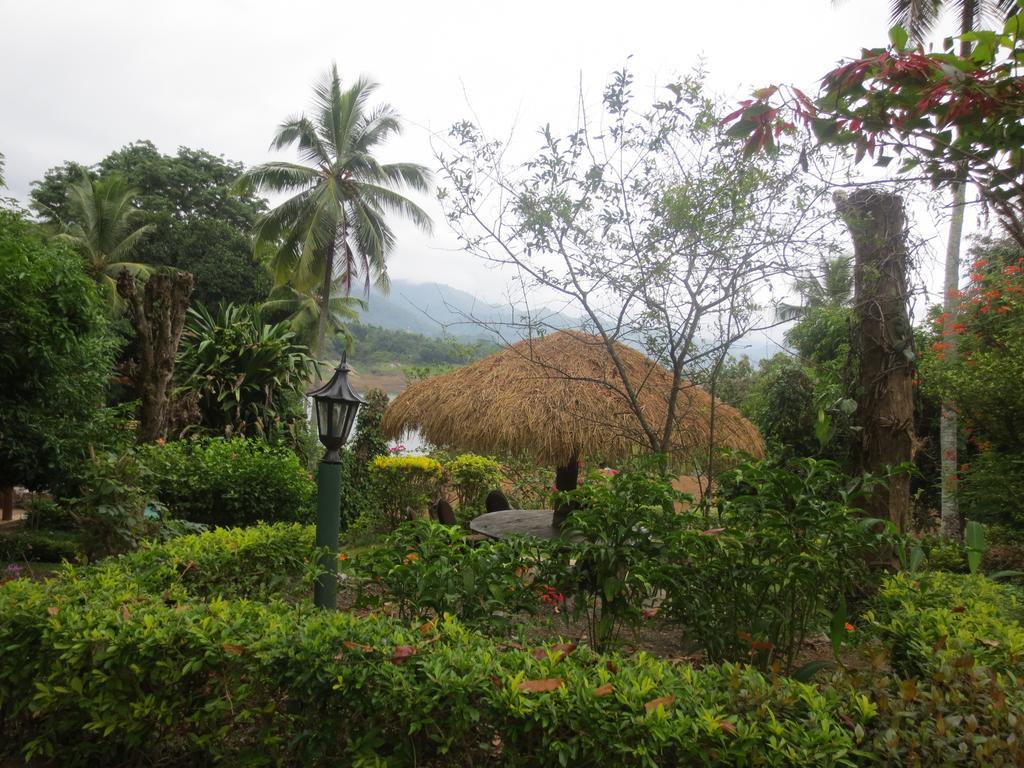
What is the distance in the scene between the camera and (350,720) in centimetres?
243

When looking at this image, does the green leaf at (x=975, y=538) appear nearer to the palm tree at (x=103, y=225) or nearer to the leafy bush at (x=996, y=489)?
the leafy bush at (x=996, y=489)

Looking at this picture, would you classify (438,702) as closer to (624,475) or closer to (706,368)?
(624,475)

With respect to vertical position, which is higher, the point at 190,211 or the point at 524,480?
the point at 190,211

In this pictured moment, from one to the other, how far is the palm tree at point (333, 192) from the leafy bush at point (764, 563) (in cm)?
1882

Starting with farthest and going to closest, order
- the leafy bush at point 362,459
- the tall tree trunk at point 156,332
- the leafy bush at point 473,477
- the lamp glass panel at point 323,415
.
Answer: the leafy bush at point 473,477, the leafy bush at point 362,459, the tall tree trunk at point 156,332, the lamp glass panel at point 323,415

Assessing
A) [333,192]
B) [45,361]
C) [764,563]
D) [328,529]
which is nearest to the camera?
[764,563]

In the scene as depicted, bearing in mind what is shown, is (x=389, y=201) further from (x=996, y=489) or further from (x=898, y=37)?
(x=898, y=37)

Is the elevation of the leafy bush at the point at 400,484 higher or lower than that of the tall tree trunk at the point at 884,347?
lower

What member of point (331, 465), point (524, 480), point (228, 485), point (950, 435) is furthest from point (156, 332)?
point (950, 435)

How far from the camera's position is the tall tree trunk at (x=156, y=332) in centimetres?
896

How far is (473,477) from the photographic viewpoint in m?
12.9

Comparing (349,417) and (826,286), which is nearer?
(349,417)

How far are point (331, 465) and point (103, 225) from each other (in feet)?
75.5

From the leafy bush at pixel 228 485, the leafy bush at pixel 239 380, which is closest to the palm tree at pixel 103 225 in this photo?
the leafy bush at pixel 239 380
